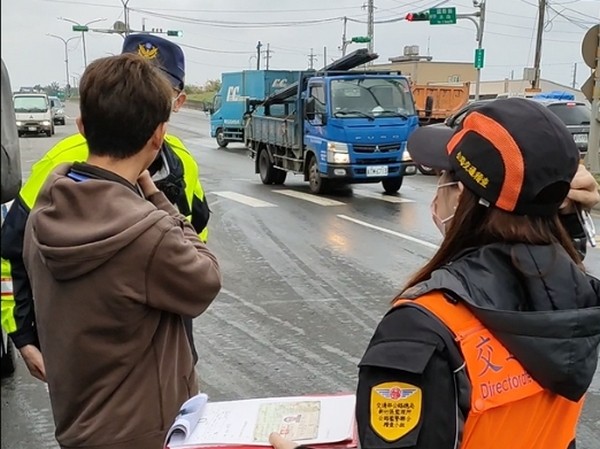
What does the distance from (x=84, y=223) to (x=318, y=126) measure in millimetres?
12783

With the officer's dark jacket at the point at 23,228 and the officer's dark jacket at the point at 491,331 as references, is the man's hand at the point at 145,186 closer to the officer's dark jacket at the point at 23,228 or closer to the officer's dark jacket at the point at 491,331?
the officer's dark jacket at the point at 23,228

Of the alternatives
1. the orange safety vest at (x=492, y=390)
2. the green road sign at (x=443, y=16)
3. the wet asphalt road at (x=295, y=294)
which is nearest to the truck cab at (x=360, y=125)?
the wet asphalt road at (x=295, y=294)

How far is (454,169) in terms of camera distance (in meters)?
1.54

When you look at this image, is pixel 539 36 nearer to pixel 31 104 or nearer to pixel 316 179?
pixel 316 179

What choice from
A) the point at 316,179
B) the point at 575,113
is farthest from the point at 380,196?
the point at 575,113

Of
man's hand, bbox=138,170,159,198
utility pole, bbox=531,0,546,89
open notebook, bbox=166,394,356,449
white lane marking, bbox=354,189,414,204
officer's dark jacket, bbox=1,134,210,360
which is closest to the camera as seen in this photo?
open notebook, bbox=166,394,356,449

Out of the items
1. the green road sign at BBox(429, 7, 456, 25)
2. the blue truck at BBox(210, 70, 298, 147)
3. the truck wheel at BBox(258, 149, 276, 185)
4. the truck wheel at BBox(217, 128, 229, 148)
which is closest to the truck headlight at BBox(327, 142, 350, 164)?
the truck wheel at BBox(258, 149, 276, 185)

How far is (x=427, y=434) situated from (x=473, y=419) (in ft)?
0.35

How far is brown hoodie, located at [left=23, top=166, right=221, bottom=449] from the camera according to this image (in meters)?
1.77

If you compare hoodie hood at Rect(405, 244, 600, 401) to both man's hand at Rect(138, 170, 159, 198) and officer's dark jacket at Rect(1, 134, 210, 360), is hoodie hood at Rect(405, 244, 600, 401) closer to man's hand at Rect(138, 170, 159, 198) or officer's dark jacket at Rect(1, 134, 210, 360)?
man's hand at Rect(138, 170, 159, 198)

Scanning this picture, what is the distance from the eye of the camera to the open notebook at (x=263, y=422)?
165 centimetres

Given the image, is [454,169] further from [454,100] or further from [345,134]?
[454,100]

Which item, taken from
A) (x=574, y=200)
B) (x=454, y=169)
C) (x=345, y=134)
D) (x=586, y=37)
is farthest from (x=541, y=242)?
(x=586, y=37)

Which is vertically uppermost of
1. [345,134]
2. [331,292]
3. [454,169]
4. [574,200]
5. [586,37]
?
[586,37]
